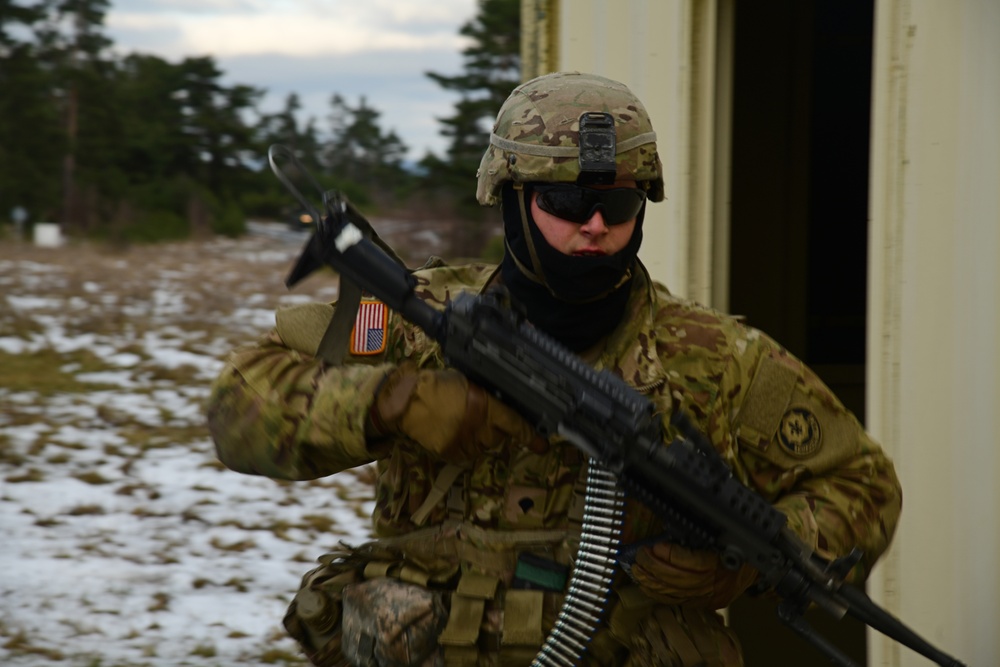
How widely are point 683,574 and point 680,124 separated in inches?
83.0

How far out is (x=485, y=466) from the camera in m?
2.78

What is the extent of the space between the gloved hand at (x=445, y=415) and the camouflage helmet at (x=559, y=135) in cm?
48

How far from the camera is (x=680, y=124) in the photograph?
4332 millimetres

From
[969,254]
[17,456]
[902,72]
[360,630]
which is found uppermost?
[902,72]

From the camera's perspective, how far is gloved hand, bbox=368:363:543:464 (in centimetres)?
249

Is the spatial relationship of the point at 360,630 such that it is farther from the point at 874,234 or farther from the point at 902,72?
the point at 902,72

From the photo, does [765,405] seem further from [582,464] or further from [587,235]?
[587,235]

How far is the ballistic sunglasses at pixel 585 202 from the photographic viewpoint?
265 cm

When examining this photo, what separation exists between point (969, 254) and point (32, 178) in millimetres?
16518

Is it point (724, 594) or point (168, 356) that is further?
point (168, 356)

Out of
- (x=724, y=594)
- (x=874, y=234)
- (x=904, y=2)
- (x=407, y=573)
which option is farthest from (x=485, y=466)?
(x=904, y=2)

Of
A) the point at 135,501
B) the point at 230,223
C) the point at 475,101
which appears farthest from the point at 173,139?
the point at 135,501

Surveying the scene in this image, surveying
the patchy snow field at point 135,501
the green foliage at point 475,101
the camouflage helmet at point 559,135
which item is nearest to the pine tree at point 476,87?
the green foliage at point 475,101

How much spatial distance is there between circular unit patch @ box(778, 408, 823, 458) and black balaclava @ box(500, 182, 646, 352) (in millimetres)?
414
